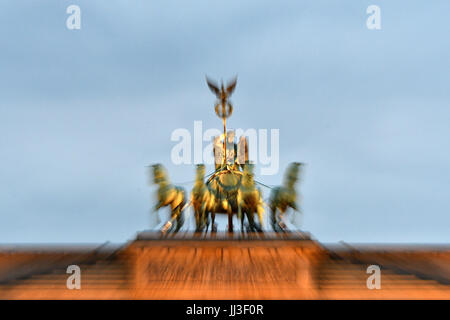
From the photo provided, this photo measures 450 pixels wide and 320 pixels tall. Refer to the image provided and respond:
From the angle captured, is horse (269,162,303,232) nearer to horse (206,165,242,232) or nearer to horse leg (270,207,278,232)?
horse leg (270,207,278,232)

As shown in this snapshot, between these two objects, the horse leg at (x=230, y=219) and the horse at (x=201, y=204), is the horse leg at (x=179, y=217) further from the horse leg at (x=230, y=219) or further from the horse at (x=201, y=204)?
the horse leg at (x=230, y=219)

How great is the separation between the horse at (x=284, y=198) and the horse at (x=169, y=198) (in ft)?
5.84

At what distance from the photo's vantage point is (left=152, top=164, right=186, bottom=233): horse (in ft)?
22.6

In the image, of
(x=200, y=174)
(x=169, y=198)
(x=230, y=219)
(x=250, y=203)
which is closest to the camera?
(x=169, y=198)

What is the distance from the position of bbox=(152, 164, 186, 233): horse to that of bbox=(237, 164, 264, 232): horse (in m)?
1.13

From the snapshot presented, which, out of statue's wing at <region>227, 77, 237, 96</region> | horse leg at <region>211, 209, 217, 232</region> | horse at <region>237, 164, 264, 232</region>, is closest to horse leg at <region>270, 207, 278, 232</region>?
horse at <region>237, 164, 264, 232</region>

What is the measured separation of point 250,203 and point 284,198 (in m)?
0.67

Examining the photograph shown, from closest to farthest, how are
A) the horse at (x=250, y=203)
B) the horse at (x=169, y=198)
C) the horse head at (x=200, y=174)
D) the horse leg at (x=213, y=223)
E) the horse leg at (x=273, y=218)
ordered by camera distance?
the horse at (x=169, y=198) → the horse at (x=250, y=203) → the horse leg at (x=273, y=218) → the horse leg at (x=213, y=223) → the horse head at (x=200, y=174)

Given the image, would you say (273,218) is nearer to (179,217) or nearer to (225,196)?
(225,196)

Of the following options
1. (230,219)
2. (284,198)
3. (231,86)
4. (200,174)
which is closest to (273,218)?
(284,198)

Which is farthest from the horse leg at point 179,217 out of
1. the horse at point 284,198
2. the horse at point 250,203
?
the horse at point 284,198

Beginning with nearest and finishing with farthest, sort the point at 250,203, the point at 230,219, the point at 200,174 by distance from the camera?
1. the point at 250,203
2. the point at 230,219
3. the point at 200,174

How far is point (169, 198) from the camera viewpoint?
6.90 m

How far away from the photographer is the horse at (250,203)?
23.0 ft
